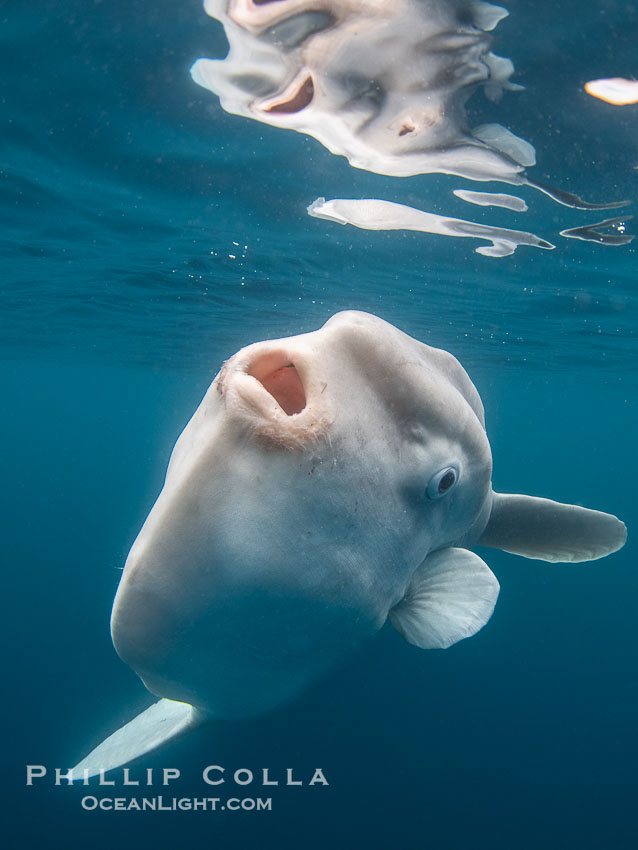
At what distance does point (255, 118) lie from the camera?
7.61 meters

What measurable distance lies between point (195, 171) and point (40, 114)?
2296mm

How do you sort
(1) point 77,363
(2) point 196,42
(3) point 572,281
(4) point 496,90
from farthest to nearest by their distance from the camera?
1. (1) point 77,363
2. (3) point 572,281
3. (4) point 496,90
4. (2) point 196,42

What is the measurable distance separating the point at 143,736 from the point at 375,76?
6.93 m

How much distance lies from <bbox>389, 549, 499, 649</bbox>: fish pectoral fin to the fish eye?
63 centimetres

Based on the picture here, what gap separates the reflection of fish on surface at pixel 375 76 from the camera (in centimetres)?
539

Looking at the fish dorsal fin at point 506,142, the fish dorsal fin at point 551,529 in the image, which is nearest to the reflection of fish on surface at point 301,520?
the fish dorsal fin at point 551,529

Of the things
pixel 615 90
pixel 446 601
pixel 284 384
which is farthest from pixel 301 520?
pixel 615 90

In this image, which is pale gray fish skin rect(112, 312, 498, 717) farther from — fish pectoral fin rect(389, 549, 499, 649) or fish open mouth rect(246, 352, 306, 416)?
fish pectoral fin rect(389, 549, 499, 649)

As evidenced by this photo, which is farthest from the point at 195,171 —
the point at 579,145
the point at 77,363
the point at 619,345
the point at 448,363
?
the point at 77,363

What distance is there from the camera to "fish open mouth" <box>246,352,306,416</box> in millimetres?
2129

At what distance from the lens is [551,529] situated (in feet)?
16.3

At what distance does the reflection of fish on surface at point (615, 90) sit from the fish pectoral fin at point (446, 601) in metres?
5.97

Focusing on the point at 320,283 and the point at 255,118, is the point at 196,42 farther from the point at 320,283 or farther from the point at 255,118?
the point at 320,283

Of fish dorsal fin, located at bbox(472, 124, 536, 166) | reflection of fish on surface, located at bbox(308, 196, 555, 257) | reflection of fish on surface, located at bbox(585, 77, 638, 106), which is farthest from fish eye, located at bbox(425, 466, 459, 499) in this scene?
reflection of fish on surface, located at bbox(308, 196, 555, 257)
